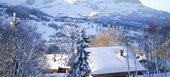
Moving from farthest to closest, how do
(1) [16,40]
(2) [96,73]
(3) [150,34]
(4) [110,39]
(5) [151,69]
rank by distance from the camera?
(4) [110,39]
(5) [151,69]
(3) [150,34]
(2) [96,73]
(1) [16,40]

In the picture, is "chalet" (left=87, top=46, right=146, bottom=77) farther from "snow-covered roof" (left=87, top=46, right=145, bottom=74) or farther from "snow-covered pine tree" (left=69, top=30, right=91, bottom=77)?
"snow-covered pine tree" (left=69, top=30, right=91, bottom=77)

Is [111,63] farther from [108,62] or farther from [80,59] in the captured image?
[80,59]

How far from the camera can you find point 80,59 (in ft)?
130

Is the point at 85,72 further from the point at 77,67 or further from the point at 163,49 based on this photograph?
the point at 163,49

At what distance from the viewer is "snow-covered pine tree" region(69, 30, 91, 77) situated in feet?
128

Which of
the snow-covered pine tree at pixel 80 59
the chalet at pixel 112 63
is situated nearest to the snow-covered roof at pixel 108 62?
the chalet at pixel 112 63

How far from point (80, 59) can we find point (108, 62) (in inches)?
451

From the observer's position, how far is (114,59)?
51938 millimetres

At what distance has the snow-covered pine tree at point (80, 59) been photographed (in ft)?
128

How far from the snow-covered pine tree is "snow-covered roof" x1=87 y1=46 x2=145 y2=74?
7.21 m

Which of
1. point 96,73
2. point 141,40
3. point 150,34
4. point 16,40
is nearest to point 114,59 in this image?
point 96,73

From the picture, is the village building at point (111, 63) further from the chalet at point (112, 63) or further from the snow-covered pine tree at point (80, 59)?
the snow-covered pine tree at point (80, 59)

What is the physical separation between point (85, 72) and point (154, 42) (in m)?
33.9

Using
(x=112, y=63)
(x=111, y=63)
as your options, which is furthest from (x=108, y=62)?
(x=112, y=63)
